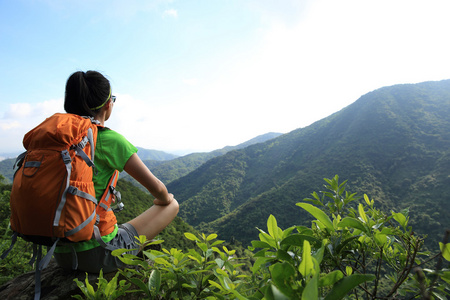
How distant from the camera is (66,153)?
A: 153cm

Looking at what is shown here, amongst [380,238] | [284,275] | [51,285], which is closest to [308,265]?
[284,275]

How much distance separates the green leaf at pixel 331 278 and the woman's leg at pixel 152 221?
1899 mm

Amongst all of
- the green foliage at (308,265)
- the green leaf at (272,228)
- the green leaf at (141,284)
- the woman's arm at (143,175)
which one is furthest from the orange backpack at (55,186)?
the green leaf at (272,228)

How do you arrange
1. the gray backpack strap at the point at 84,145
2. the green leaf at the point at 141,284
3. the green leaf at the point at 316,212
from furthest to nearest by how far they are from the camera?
1. the gray backpack strap at the point at 84,145
2. the green leaf at the point at 141,284
3. the green leaf at the point at 316,212

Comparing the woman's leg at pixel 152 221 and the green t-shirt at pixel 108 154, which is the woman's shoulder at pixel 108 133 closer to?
the green t-shirt at pixel 108 154

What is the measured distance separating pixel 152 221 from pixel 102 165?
71cm

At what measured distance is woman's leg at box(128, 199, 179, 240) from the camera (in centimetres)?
216

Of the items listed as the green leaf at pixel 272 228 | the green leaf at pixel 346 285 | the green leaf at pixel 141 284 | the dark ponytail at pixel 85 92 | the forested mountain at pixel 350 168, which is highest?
the dark ponytail at pixel 85 92

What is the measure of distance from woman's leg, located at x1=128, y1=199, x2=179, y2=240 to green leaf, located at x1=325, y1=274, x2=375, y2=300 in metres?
1.92

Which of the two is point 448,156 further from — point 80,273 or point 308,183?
point 80,273

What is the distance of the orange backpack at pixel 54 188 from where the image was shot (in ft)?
4.84

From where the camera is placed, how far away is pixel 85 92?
1923mm

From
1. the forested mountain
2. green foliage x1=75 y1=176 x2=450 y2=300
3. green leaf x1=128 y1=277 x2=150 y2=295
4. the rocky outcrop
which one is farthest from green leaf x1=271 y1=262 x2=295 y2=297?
the forested mountain

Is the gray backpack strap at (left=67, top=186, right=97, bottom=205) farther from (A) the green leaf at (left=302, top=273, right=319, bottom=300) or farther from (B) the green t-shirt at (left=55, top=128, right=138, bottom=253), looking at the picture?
(A) the green leaf at (left=302, top=273, right=319, bottom=300)
